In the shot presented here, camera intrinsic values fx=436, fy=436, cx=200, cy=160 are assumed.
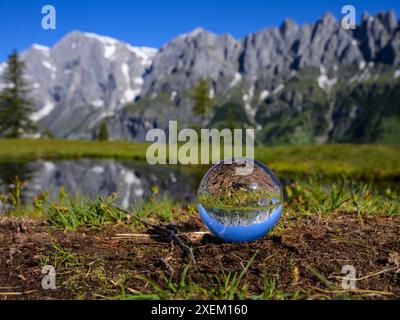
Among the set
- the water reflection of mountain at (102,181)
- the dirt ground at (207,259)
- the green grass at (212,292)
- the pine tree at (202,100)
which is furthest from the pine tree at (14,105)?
the green grass at (212,292)

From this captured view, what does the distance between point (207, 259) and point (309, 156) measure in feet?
131

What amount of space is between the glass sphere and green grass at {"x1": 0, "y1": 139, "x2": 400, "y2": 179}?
16841 mm

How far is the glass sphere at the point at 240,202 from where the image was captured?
454 centimetres

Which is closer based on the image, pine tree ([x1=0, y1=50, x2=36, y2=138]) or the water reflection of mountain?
the water reflection of mountain

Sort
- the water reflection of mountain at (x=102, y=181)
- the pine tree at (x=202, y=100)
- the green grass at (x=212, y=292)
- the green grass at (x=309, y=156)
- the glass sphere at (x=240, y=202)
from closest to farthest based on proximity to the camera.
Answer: the green grass at (x=212, y=292)
the glass sphere at (x=240, y=202)
the water reflection of mountain at (x=102, y=181)
the green grass at (x=309, y=156)
the pine tree at (x=202, y=100)

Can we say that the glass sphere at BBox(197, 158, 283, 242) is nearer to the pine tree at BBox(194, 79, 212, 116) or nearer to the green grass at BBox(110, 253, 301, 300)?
the green grass at BBox(110, 253, 301, 300)

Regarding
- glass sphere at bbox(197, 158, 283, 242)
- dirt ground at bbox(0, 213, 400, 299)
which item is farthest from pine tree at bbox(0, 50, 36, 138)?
glass sphere at bbox(197, 158, 283, 242)

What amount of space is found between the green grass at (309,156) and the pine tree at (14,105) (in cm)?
3648

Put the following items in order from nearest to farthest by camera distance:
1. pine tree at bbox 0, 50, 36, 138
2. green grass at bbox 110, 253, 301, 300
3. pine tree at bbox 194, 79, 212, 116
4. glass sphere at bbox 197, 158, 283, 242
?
1. green grass at bbox 110, 253, 301, 300
2. glass sphere at bbox 197, 158, 283, 242
3. pine tree at bbox 194, 79, 212, 116
4. pine tree at bbox 0, 50, 36, 138

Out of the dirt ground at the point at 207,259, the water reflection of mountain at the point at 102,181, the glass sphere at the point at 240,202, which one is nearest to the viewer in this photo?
the dirt ground at the point at 207,259

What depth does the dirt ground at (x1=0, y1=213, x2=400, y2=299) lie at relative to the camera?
148 inches

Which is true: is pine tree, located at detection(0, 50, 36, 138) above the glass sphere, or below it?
above

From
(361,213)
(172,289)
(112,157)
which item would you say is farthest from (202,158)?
(172,289)

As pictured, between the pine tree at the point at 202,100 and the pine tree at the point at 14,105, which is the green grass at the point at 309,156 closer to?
the pine tree at the point at 202,100
